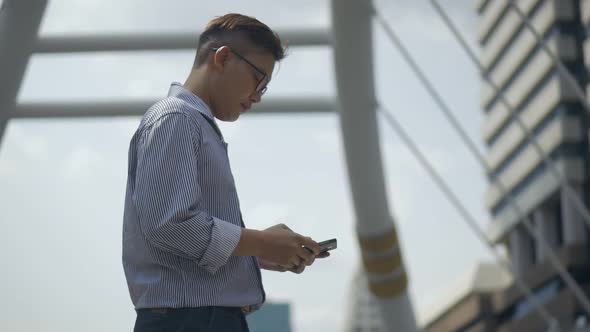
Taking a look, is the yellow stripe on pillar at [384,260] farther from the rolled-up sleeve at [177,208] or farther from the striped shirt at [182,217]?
the rolled-up sleeve at [177,208]

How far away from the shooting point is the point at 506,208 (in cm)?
5559

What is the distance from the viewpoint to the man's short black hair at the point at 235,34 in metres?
2.28

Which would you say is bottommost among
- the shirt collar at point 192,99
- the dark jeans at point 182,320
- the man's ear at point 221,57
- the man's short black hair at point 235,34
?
the dark jeans at point 182,320

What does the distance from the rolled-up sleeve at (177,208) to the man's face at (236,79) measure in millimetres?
236

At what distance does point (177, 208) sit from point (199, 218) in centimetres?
5

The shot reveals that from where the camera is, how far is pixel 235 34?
2.28 metres

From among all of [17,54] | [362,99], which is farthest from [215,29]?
[362,99]

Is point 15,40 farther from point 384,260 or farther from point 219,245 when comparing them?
point 219,245

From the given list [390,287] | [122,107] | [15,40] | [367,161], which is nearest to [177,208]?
[15,40]

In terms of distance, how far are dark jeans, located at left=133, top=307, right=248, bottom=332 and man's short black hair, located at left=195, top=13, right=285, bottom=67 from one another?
0.57m

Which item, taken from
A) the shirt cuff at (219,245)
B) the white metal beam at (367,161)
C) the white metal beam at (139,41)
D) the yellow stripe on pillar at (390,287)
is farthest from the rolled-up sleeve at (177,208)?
the yellow stripe on pillar at (390,287)

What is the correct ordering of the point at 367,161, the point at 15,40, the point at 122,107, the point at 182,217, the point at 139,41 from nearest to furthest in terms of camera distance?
the point at 182,217
the point at 15,40
the point at 139,41
the point at 122,107
the point at 367,161

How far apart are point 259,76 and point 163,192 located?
1.34ft

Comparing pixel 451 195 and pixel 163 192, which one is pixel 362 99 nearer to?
pixel 451 195
